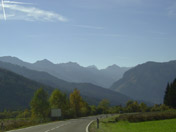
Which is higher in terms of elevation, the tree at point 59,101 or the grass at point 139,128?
the tree at point 59,101

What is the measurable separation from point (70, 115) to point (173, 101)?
4766cm

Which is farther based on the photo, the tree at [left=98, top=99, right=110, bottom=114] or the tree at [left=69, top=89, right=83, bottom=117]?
the tree at [left=98, top=99, right=110, bottom=114]

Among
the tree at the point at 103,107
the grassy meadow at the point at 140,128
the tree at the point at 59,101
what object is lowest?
the grassy meadow at the point at 140,128

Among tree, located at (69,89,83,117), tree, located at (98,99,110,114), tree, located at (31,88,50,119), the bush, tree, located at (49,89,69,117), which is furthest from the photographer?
tree, located at (98,99,110,114)

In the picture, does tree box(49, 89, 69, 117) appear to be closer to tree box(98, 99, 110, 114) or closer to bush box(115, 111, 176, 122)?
bush box(115, 111, 176, 122)

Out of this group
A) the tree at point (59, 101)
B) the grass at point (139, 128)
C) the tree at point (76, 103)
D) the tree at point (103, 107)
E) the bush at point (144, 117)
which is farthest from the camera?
the tree at point (103, 107)

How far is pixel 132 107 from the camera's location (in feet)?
495

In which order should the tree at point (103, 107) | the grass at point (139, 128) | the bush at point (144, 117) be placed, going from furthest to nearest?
the tree at point (103, 107)
the bush at point (144, 117)
the grass at point (139, 128)

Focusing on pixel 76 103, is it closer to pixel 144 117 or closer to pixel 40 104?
pixel 40 104

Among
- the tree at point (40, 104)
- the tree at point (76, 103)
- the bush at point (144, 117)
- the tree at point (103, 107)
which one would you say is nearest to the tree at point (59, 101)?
the tree at point (40, 104)

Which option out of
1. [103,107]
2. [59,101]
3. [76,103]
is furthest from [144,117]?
[103,107]

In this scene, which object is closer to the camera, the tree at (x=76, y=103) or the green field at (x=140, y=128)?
the green field at (x=140, y=128)

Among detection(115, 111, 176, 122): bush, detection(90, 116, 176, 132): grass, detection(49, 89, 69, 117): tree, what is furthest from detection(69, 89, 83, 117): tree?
detection(90, 116, 176, 132): grass

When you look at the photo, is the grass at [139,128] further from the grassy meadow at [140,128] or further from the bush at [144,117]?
the bush at [144,117]
